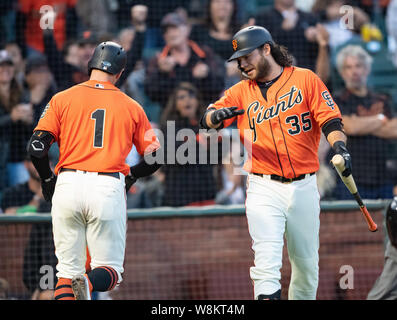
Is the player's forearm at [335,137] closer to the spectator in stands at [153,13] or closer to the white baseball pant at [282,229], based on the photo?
the white baseball pant at [282,229]

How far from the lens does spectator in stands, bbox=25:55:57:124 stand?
8.27 metres

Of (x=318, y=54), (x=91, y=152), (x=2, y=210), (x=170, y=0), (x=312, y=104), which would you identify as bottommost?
(x=2, y=210)

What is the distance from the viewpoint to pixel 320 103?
5078 mm

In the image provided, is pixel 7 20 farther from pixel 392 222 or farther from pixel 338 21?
pixel 392 222

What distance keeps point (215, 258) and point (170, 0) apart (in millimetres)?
3629

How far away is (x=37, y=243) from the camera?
7.29 meters

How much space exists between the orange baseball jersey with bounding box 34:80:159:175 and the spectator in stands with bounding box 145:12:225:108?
3.21 m

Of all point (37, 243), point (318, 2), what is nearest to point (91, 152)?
point (37, 243)

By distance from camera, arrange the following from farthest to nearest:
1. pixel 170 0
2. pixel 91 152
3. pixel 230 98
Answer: pixel 170 0 → pixel 230 98 → pixel 91 152

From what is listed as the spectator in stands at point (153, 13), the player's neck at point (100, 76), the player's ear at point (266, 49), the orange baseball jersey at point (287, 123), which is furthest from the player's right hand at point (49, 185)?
the spectator in stands at point (153, 13)

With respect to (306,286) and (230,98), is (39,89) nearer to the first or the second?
(230,98)

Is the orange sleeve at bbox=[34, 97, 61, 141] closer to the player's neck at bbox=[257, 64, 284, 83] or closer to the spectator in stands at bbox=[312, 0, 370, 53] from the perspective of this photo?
the player's neck at bbox=[257, 64, 284, 83]

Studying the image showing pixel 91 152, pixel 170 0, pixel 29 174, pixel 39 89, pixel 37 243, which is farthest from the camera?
pixel 170 0

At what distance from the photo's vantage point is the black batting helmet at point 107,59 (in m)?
5.14
